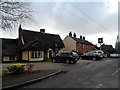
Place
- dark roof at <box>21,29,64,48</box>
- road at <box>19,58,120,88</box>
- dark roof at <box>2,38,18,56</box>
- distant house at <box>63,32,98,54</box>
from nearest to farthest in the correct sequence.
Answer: road at <box>19,58,120,88</box>, dark roof at <box>2,38,18,56</box>, dark roof at <box>21,29,64,48</box>, distant house at <box>63,32,98,54</box>

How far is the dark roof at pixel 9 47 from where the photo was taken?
54106 millimetres

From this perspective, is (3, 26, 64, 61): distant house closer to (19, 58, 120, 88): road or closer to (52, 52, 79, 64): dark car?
(52, 52, 79, 64): dark car

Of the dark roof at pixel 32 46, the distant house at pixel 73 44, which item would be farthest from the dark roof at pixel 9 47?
the distant house at pixel 73 44

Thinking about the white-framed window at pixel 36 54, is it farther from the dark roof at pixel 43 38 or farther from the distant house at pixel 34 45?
the dark roof at pixel 43 38

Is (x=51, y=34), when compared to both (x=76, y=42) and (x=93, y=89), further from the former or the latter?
(x=93, y=89)

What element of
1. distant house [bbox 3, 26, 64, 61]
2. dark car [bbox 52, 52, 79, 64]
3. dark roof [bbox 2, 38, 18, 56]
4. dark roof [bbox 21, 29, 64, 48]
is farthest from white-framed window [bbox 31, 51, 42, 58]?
dark car [bbox 52, 52, 79, 64]

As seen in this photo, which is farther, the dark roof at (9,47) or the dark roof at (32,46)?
the dark roof at (9,47)

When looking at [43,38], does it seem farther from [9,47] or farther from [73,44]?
[73,44]

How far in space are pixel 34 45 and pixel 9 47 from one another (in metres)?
8.13

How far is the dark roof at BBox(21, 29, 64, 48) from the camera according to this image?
5614 centimetres

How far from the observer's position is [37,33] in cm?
6162

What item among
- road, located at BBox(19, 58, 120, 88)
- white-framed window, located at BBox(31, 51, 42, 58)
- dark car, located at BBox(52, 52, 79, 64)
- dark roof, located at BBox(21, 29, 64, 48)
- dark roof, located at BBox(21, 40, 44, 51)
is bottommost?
road, located at BBox(19, 58, 120, 88)

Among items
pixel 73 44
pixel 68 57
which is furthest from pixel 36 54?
pixel 73 44

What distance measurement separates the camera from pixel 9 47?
56.1 metres
